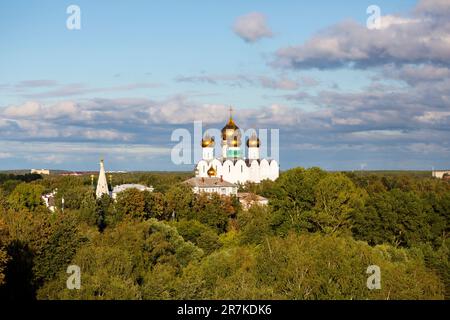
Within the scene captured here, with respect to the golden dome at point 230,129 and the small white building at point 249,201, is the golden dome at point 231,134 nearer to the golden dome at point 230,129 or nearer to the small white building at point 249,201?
the golden dome at point 230,129

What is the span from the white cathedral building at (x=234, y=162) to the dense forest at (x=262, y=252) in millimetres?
39293

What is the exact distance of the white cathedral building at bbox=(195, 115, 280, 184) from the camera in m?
92.4

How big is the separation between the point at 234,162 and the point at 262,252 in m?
63.3

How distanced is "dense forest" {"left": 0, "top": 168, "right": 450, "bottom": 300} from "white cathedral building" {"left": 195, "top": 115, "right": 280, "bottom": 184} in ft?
129

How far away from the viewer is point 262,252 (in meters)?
31.3

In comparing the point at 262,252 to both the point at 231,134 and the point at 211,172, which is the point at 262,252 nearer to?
the point at 211,172

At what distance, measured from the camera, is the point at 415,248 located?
37812 millimetres

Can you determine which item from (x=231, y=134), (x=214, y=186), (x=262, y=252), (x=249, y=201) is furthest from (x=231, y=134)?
(x=262, y=252)

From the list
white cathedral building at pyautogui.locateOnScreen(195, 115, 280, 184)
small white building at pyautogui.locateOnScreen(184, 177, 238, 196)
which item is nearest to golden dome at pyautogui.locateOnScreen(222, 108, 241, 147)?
white cathedral building at pyautogui.locateOnScreen(195, 115, 280, 184)

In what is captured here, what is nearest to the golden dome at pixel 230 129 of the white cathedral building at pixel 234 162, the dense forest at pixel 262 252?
the white cathedral building at pixel 234 162

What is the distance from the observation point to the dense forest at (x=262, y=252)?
26.2 metres

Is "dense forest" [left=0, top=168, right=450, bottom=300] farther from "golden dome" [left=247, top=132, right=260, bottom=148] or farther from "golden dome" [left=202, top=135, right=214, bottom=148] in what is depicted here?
"golden dome" [left=247, top=132, right=260, bottom=148]
